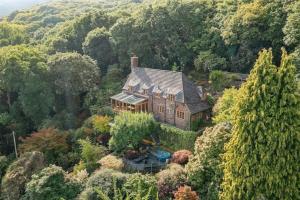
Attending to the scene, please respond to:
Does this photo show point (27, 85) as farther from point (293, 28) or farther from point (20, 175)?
point (293, 28)

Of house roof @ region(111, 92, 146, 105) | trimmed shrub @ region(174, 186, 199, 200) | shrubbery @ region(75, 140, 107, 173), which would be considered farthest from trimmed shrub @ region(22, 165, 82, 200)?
house roof @ region(111, 92, 146, 105)

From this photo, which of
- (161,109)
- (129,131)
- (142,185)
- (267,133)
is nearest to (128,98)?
(161,109)

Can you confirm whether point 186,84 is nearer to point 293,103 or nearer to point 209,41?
point 209,41

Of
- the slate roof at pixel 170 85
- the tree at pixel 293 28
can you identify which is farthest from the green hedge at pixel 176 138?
the tree at pixel 293 28

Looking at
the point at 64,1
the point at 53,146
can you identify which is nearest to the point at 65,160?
the point at 53,146

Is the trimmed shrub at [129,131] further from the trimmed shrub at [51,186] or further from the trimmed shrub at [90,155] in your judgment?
the trimmed shrub at [51,186]

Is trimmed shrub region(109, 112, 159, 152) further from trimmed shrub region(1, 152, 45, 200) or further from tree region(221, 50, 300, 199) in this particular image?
tree region(221, 50, 300, 199)
